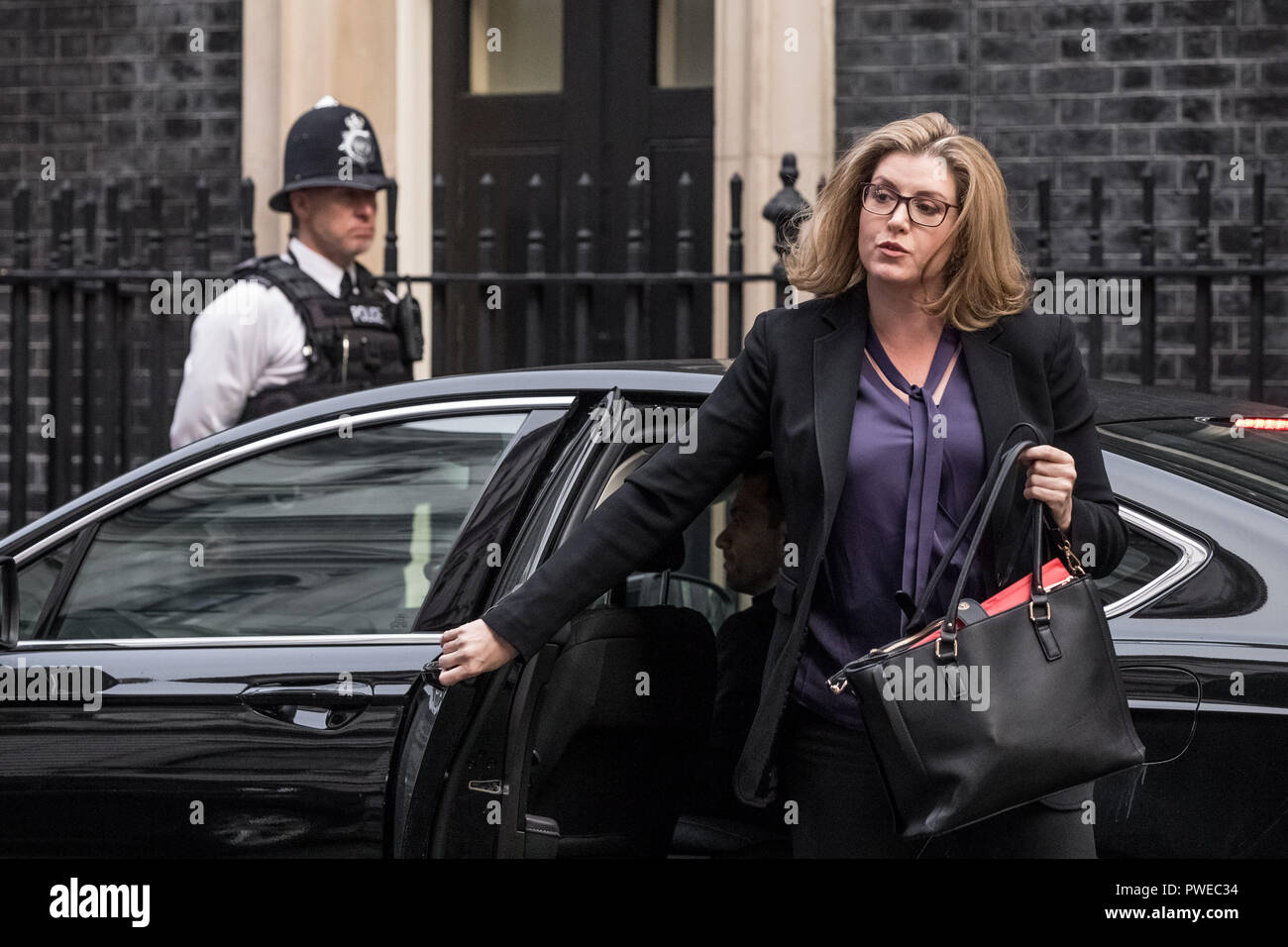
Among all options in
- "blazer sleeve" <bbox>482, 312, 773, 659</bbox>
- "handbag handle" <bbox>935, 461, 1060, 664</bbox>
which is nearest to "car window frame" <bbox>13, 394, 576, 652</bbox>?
"blazer sleeve" <bbox>482, 312, 773, 659</bbox>

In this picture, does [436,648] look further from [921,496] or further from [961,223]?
[961,223]

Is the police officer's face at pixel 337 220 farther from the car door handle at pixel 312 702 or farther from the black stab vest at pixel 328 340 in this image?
the car door handle at pixel 312 702

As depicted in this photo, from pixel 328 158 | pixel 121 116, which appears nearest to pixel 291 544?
pixel 328 158

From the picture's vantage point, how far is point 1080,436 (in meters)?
2.44

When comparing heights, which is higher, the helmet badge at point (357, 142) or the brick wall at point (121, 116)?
the brick wall at point (121, 116)

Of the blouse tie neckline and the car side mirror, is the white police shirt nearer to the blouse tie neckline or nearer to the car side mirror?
the car side mirror

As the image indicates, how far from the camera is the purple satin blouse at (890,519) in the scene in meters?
2.35

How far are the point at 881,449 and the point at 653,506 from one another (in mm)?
364

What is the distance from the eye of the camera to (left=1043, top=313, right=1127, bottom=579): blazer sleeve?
2.41 meters

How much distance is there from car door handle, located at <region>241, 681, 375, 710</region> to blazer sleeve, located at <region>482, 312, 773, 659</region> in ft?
1.58

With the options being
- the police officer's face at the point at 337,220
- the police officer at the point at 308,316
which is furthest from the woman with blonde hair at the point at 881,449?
the police officer's face at the point at 337,220

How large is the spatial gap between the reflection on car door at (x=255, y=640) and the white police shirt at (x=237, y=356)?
1.07 metres
